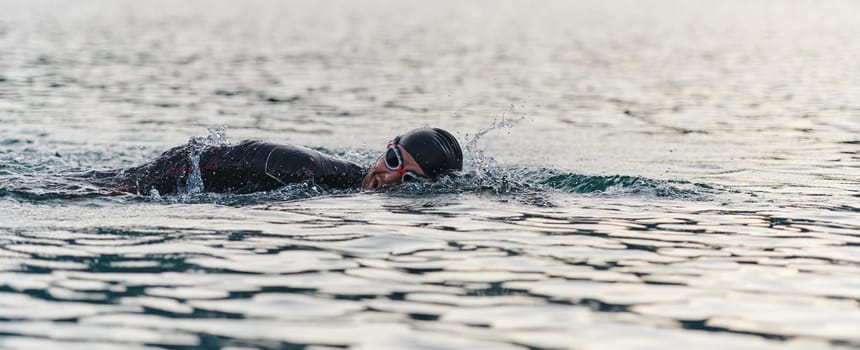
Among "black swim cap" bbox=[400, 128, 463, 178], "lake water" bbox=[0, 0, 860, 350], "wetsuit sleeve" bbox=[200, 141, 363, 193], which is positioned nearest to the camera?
"lake water" bbox=[0, 0, 860, 350]

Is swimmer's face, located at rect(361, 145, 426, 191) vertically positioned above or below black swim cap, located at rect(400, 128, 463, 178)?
below

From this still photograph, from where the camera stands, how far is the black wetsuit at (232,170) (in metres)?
9.80

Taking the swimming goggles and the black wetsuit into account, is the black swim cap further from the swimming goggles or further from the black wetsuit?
the black wetsuit

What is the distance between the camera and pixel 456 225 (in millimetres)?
8680

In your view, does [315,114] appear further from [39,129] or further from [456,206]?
[456,206]

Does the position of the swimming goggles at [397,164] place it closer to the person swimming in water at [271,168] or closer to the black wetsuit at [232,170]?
the person swimming in water at [271,168]

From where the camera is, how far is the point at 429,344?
5.51 metres

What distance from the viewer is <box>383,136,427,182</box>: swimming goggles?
10.3 m

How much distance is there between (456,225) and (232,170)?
218 cm

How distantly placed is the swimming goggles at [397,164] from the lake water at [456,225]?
13cm

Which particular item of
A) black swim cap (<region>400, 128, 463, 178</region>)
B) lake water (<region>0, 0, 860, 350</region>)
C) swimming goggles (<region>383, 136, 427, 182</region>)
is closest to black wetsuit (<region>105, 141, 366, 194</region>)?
lake water (<region>0, 0, 860, 350</region>)

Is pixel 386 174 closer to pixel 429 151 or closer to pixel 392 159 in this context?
pixel 392 159

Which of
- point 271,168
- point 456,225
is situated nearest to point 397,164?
point 271,168

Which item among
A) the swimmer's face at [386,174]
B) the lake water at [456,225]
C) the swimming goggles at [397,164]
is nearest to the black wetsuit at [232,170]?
the lake water at [456,225]
